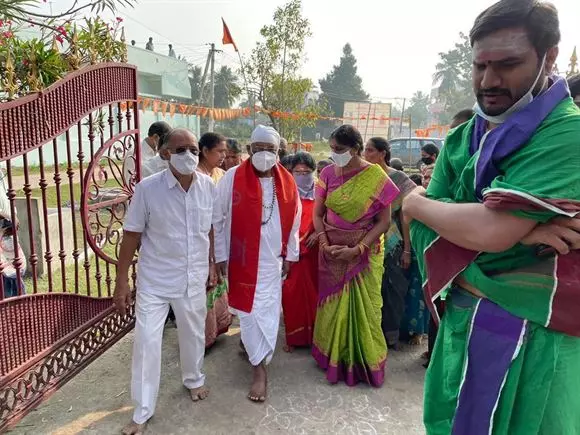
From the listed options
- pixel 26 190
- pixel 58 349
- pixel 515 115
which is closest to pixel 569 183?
pixel 515 115

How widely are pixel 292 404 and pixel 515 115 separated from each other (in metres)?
2.42

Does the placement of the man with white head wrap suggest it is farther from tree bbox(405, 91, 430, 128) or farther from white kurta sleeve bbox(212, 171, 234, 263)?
tree bbox(405, 91, 430, 128)

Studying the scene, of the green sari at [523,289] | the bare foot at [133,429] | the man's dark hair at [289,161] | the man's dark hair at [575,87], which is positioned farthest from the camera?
the man's dark hair at [289,161]

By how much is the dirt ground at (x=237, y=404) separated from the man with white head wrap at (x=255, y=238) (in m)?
0.27

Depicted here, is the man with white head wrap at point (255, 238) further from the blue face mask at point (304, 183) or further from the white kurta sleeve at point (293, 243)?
the blue face mask at point (304, 183)

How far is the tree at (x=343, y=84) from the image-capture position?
177 feet

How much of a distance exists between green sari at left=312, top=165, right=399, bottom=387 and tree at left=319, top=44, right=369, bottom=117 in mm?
52449

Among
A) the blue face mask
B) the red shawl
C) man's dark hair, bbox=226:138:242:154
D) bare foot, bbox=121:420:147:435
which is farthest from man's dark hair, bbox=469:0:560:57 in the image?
man's dark hair, bbox=226:138:242:154

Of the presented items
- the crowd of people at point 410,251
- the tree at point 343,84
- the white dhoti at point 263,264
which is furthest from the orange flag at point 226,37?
the tree at point 343,84

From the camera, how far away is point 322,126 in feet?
180

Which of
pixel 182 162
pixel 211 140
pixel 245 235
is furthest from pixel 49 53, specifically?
pixel 245 235

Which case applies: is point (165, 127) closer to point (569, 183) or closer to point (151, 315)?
point (151, 315)

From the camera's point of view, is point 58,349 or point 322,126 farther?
point 322,126

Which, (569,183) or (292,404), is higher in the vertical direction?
(569,183)
